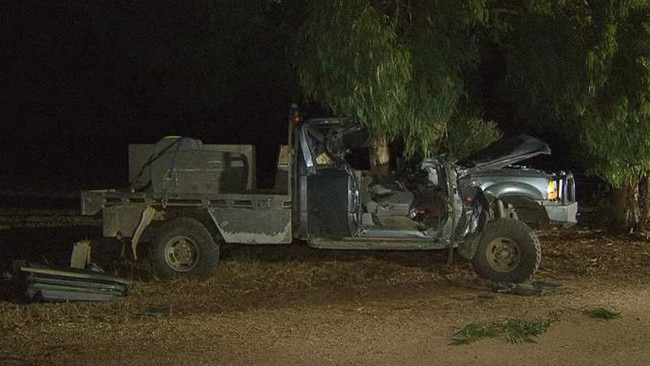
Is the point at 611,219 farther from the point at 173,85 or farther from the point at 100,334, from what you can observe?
the point at 100,334

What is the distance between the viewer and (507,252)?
10.9 meters

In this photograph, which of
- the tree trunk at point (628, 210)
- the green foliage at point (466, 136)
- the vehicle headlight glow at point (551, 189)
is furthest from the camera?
the tree trunk at point (628, 210)

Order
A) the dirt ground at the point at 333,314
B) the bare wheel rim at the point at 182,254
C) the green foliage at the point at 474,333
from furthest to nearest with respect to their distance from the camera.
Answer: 1. the bare wheel rim at the point at 182,254
2. the green foliage at the point at 474,333
3. the dirt ground at the point at 333,314

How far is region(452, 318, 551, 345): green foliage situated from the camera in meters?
8.13

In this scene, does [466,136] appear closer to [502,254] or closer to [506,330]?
[502,254]

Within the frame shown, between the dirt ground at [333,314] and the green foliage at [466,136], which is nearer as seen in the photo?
the dirt ground at [333,314]

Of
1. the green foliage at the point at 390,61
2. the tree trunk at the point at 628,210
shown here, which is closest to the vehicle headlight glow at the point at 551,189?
the green foliage at the point at 390,61

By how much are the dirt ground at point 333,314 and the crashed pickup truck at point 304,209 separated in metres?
0.48

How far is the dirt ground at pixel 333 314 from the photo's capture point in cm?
773

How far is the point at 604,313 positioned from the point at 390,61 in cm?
371

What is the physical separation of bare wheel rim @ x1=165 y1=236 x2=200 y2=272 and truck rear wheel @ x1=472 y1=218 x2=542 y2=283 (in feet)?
10.8

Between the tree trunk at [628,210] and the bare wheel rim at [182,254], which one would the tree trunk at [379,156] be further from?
the tree trunk at [628,210]

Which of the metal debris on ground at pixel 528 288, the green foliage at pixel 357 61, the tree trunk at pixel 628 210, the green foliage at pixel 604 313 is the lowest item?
the green foliage at pixel 604 313

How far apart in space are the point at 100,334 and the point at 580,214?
10848mm
